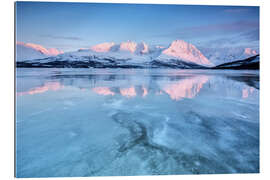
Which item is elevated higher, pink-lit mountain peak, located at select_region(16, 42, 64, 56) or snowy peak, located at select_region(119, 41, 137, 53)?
snowy peak, located at select_region(119, 41, 137, 53)

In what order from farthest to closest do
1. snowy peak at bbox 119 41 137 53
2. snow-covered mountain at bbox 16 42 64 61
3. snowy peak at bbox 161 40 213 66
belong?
snowy peak at bbox 161 40 213 66, snowy peak at bbox 119 41 137 53, snow-covered mountain at bbox 16 42 64 61

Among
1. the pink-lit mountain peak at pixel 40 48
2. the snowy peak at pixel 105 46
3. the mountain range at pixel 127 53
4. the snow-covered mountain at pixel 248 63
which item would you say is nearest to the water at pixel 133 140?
the pink-lit mountain peak at pixel 40 48

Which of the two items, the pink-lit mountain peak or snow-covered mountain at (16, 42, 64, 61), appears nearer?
snow-covered mountain at (16, 42, 64, 61)

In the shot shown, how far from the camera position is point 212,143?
2.54 m

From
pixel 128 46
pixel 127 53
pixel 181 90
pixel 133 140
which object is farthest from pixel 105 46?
pixel 133 140

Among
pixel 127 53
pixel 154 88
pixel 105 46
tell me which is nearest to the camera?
pixel 105 46

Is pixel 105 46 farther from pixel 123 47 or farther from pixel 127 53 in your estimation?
pixel 127 53

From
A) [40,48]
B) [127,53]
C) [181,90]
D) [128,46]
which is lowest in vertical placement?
[181,90]

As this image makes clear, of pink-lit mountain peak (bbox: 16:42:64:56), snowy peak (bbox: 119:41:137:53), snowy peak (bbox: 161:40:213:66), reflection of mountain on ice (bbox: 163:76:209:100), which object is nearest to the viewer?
pink-lit mountain peak (bbox: 16:42:64:56)

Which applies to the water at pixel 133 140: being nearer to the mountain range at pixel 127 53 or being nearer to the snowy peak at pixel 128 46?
the mountain range at pixel 127 53

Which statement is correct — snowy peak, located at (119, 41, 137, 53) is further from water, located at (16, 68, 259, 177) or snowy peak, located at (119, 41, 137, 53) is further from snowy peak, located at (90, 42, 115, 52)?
water, located at (16, 68, 259, 177)

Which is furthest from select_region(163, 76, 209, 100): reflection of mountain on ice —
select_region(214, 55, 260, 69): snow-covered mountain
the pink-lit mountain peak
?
the pink-lit mountain peak
